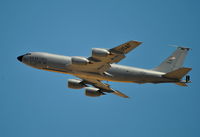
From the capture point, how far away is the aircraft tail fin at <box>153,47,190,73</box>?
52781 mm

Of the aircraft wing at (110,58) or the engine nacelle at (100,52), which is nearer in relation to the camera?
the aircraft wing at (110,58)

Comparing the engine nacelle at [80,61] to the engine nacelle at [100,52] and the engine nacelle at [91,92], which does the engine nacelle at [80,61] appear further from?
the engine nacelle at [91,92]

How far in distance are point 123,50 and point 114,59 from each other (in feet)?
8.02

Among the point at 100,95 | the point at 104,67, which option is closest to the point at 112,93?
the point at 100,95

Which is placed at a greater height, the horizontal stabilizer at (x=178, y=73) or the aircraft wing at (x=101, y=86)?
the horizontal stabilizer at (x=178, y=73)

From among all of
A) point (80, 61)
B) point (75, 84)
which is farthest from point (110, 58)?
point (75, 84)

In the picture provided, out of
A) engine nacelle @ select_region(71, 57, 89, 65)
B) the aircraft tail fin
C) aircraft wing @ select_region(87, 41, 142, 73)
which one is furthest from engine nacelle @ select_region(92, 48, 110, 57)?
the aircraft tail fin

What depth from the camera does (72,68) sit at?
48281 millimetres

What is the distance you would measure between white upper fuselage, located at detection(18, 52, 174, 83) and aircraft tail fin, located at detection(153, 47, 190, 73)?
10.2 feet

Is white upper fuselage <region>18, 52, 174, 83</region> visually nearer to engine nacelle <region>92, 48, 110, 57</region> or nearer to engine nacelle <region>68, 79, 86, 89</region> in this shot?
engine nacelle <region>92, 48, 110, 57</region>

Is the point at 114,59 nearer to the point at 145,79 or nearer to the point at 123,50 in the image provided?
the point at 123,50

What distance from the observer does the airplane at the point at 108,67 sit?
1796 inches

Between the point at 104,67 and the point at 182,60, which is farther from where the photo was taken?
the point at 182,60

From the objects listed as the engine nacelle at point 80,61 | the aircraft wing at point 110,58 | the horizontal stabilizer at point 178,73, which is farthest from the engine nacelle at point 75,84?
the horizontal stabilizer at point 178,73
